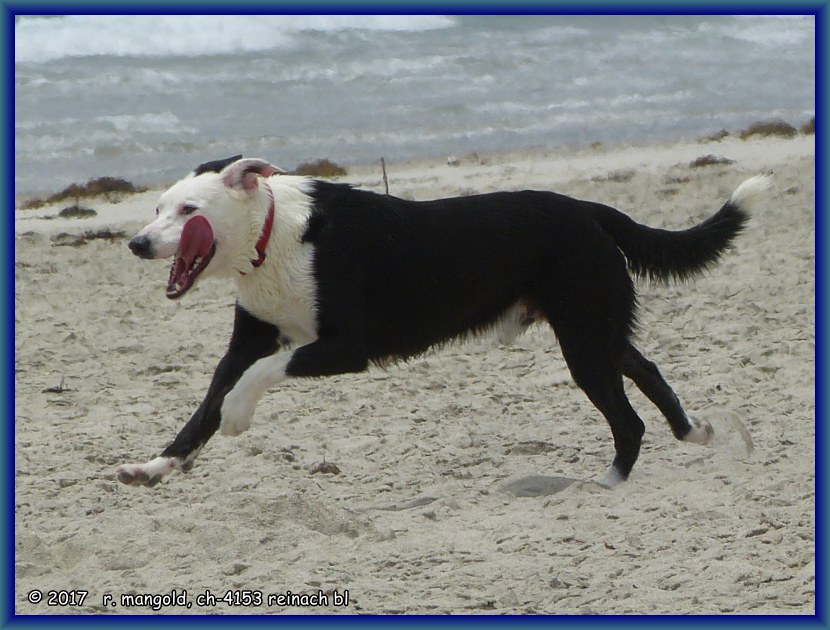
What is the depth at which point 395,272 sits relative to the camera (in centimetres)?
513

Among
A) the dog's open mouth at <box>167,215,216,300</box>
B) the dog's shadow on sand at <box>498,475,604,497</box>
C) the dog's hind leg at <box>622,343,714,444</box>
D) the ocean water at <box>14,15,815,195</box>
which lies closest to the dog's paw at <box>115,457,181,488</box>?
the dog's open mouth at <box>167,215,216,300</box>

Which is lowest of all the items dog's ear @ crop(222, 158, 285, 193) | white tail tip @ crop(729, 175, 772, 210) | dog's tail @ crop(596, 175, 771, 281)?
dog's tail @ crop(596, 175, 771, 281)

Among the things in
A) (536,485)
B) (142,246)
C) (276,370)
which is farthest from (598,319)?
(142,246)

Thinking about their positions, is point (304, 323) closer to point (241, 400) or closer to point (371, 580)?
point (241, 400)

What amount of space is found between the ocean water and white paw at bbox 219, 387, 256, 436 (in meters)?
8.18

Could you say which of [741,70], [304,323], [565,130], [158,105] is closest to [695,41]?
[741,70]

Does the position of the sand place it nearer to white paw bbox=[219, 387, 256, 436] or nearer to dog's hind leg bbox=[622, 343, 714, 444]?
dog's hind leg bbox=[622, 343, 714, 444]

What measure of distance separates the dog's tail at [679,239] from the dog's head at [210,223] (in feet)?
5.15

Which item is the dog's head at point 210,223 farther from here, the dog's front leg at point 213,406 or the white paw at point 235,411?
the white paw at point 235,411

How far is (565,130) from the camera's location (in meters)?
13.8

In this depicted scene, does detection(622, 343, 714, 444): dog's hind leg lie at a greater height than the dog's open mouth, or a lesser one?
lesser

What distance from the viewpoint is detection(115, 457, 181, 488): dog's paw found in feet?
15.5

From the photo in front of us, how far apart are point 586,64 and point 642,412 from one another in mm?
8440

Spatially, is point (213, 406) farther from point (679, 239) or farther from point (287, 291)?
point (679, 239)
